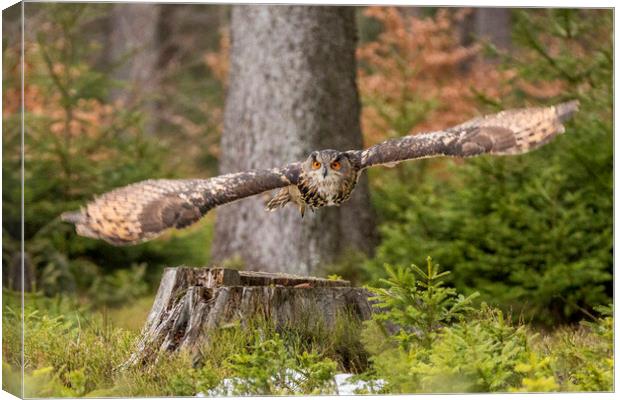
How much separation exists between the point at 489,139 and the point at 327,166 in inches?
36.0

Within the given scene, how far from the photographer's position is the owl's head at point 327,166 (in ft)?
19.0

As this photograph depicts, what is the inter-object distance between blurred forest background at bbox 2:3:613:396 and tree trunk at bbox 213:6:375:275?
0.77 ft

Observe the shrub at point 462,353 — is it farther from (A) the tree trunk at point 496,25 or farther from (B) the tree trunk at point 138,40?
(B) the tree trunk at point 138,40

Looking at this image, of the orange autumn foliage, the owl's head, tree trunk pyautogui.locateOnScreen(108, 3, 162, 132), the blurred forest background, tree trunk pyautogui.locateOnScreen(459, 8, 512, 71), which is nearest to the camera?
the blurred forest background

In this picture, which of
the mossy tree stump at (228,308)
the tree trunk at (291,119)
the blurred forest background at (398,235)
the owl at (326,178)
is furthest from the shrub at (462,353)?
the tree trunk at (291,119)

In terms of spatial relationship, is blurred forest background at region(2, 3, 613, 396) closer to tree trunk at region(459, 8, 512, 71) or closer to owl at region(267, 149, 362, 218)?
owl at region(267, 149, 362, 218)

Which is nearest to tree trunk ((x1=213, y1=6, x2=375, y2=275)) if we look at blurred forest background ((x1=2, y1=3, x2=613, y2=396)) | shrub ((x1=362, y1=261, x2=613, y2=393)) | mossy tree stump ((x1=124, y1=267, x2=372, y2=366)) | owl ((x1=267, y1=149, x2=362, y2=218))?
blurred forest background ((x1=2, y1=3, x2=613, y2=396))

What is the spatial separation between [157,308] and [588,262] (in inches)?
160

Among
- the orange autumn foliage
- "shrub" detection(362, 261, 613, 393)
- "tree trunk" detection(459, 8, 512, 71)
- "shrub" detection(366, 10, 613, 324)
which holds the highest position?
"tree trunk" detection(459, 8, 512, 71)

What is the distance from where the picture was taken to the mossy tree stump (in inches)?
212

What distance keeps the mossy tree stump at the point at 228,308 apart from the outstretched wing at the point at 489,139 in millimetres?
789

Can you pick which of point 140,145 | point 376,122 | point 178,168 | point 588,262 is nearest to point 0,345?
point 588,262

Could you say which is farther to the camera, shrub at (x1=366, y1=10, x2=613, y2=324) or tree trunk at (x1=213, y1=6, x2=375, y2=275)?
tree trunk at (x1=213, y1=6, x2=375, y2=275)

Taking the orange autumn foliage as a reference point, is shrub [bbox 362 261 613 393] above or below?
below
